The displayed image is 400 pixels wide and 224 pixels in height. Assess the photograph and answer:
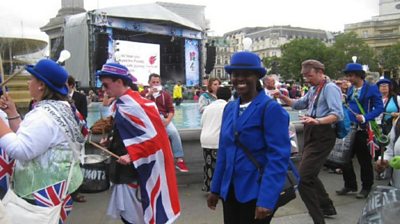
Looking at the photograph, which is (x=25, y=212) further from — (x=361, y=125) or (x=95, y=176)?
(x=361, y=125)

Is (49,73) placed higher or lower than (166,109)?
higher

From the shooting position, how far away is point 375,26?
11888 centimetres

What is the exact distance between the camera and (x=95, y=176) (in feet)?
13.0

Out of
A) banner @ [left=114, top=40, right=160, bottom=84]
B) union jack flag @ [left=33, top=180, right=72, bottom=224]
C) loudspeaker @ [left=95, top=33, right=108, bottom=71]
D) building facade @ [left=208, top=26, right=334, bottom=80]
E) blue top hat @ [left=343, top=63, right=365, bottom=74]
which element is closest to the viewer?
union jack flag @ [left=33, top=180, right=72, bottom=224]

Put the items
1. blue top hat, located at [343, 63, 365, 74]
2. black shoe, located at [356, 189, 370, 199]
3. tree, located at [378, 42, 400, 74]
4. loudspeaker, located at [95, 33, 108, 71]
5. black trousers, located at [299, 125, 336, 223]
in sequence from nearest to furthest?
black trousers, located at [299, 125, 336, 223] < black shoe, located at [356, 189, 370, 199] < blue top hat, located at [343, 63, 365, 74] < loudspeaker, located at [95, 33, 108, 71] < tree, located at [378, 42, 400, 74]

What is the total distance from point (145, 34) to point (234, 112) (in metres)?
29.6

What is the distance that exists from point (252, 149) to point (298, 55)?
88.0 m

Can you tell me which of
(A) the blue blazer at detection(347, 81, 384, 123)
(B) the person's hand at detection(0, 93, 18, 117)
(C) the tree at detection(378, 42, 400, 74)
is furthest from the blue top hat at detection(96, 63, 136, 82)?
(C) the tree at detection(378, 42, 400, 74)

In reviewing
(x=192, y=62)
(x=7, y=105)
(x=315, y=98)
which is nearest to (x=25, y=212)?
(x=7, y=105)

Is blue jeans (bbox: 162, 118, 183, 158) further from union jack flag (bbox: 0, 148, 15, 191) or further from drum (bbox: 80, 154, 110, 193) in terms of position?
union jack flag (bbox: 0, 148, 15, 191)

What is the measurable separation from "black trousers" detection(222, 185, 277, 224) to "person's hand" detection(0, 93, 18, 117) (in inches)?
68.3

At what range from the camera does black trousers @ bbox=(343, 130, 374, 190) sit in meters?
6.83

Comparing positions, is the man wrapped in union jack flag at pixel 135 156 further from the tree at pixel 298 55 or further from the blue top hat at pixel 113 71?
the tree at pixel 298 55

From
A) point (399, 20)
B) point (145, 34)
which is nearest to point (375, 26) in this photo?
point (399, 20)
